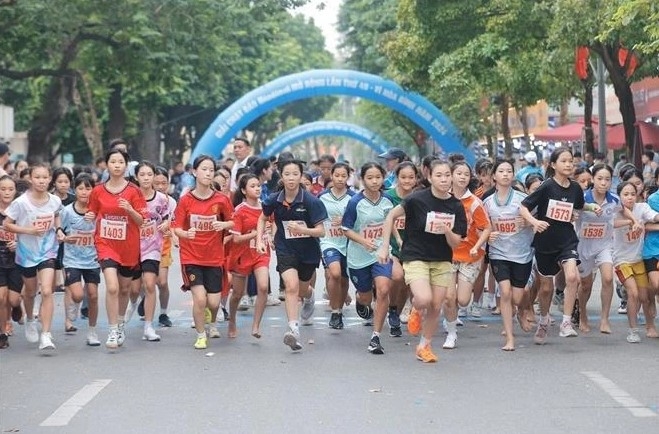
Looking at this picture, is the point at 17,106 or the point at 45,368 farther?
the point at 17,106

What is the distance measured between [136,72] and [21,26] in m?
2.96

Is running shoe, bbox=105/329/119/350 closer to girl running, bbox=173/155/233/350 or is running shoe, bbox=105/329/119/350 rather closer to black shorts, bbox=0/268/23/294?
girl running, bbox=173/155/233/350

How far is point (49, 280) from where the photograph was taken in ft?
38.9

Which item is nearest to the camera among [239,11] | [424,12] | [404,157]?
[404,157]

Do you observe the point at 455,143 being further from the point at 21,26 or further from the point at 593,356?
the point at 593,356

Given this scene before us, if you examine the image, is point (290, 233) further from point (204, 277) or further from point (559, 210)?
point (559, 210)

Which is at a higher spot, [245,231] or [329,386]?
[245,231]

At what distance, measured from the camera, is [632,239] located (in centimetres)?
1253

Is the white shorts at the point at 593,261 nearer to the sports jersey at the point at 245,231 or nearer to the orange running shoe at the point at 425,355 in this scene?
the orange running shoe at the point at 425,355

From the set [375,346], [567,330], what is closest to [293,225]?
[375,346]

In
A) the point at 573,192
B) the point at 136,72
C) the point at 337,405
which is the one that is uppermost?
the point at 136,72

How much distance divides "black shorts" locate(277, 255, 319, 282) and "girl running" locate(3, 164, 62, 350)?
203 cm

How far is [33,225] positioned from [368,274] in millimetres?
3049

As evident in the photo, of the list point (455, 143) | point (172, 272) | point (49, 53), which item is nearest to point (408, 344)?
point (172, 272)
